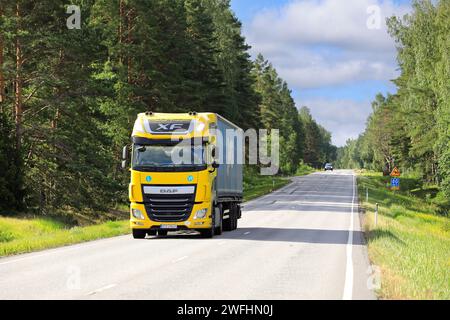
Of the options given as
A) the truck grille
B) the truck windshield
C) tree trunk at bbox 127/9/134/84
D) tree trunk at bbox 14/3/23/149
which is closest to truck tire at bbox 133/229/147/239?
the truck grille

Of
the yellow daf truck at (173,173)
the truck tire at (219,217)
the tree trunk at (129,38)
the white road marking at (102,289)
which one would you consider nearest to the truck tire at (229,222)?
the truck tire at (219,217)

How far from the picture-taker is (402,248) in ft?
60.1

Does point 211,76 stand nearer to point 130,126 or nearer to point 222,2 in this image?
point 130,126

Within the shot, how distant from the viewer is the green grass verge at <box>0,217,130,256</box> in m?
18.5

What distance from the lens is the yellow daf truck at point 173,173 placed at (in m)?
20.8

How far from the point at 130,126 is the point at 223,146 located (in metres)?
17.2

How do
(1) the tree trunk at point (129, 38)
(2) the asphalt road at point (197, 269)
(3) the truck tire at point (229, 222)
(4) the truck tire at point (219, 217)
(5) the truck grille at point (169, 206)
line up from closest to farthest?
1. (2) the asphalt road at point (197, 269)
2. (5) the truck grille at point (169, 206)
3. (4) the truck tire at point (219, 217)
4. (3) the truck tire at point (229, 222)
5. (1) the tree trunk at point (129, 38)

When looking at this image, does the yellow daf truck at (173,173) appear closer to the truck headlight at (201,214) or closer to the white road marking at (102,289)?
the truck headlight at (201,214)

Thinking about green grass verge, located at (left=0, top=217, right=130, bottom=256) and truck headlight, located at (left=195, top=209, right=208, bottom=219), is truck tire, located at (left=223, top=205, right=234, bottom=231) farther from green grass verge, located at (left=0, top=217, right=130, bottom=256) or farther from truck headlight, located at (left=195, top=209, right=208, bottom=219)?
truck headlight, located at (left=195, top=209, right=208, bottom=219)

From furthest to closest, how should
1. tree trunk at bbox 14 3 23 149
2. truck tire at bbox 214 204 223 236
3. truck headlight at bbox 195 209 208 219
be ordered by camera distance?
tree trunk at bbox 14 3 23 149 → truck tire at bbox 214 204 223 236 → truck headlight at bbox 195 209 208 219

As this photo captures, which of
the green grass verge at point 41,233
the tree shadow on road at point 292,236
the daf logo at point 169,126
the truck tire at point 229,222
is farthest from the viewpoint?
the truck tire at point 229,222

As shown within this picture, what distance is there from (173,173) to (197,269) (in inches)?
295

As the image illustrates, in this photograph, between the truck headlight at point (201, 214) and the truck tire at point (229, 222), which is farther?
the truck tire at point (229, 222)
